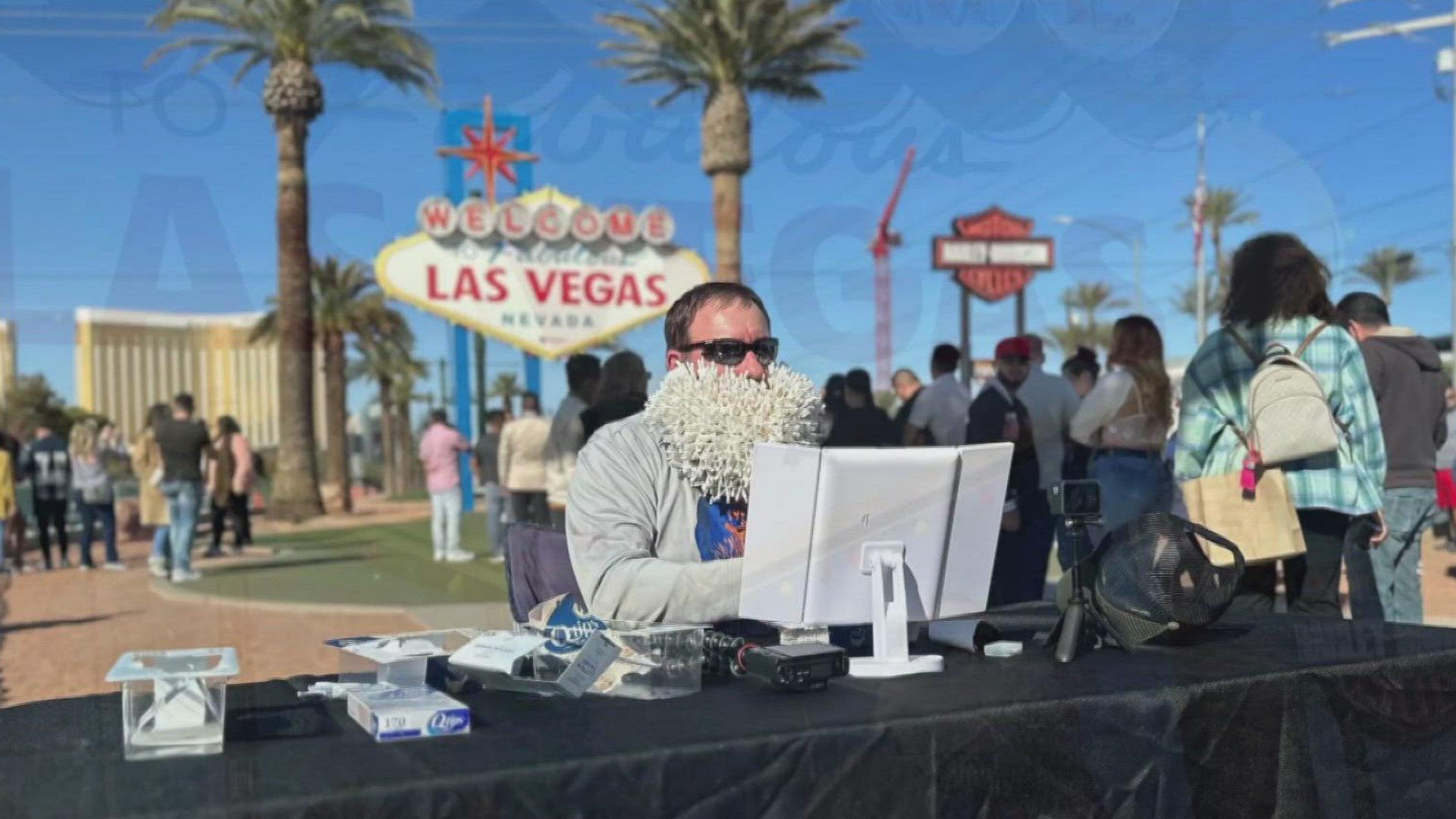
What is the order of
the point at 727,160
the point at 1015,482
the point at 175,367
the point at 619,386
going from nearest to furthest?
the point at 1015,482, the point at 619,386, the point at 727,160, the point at 175,367

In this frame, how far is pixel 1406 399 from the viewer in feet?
16.3

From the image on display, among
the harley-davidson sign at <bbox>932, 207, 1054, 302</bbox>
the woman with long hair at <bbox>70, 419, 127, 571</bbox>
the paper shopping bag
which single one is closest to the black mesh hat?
the paper shopping bag

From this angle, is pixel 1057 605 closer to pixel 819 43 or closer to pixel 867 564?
pixel 867 564

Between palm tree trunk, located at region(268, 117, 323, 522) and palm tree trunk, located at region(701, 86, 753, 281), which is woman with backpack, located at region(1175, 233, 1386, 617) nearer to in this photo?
Result: palm tree trunk, located at region(701, 86, 753, 281)

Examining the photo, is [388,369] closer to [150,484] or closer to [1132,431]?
[150,484]

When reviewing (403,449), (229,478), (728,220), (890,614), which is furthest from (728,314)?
(403,449)

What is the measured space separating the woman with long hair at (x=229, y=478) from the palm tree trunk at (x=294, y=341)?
18.4 ft

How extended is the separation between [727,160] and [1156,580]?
1567cm

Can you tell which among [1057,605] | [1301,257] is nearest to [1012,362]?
[1301,257]

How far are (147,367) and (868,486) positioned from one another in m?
88.4

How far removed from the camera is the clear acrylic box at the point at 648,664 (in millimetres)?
2018

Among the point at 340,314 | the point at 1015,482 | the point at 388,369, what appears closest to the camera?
the point at 1015,482

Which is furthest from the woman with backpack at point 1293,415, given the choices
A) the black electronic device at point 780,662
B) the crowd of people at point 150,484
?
the crowd of people at point 150,484

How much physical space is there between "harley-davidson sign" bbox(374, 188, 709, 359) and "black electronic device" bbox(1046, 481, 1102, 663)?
12.2 m
